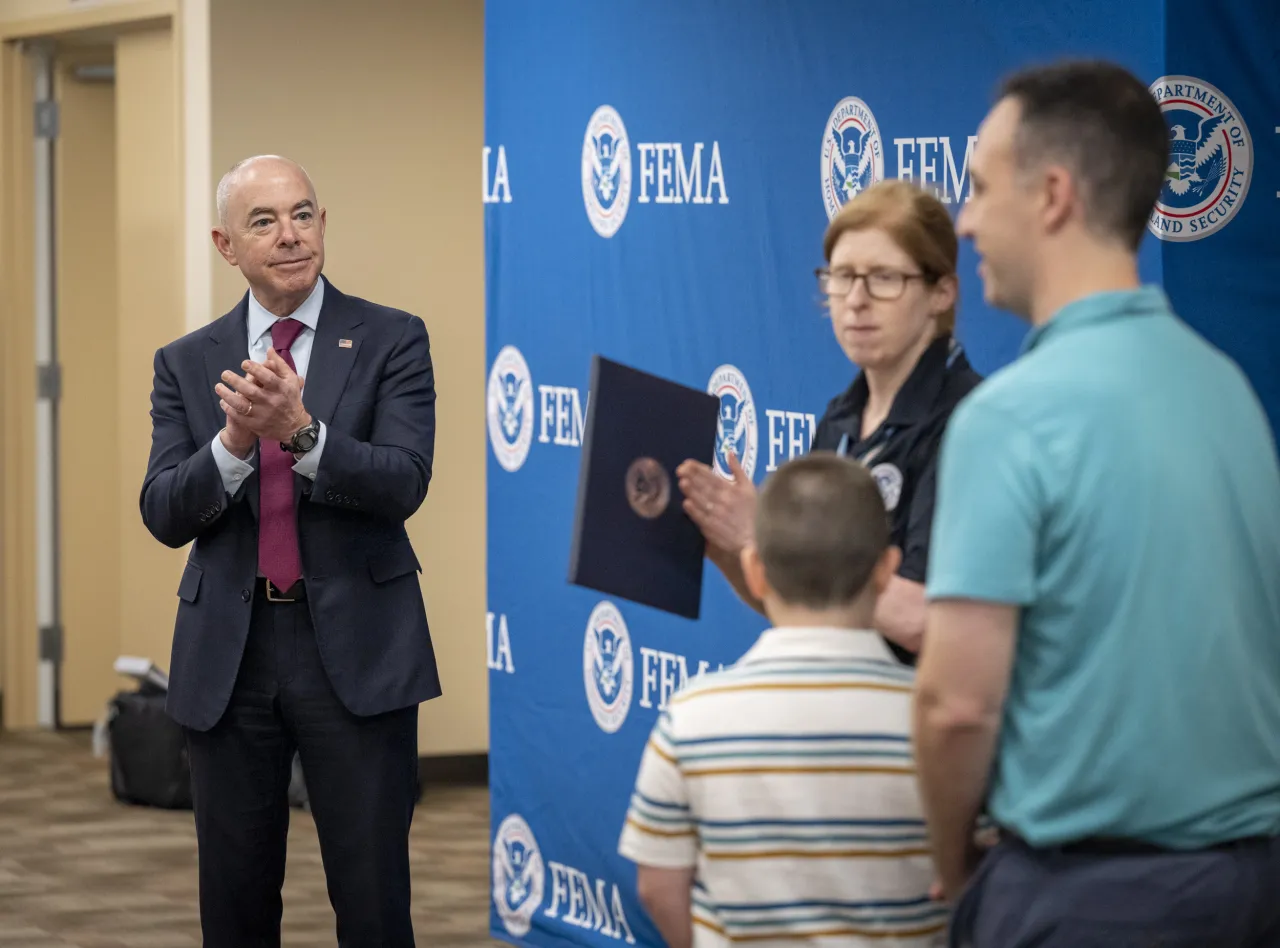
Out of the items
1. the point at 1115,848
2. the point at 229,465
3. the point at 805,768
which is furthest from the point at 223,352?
the point at 1115,848

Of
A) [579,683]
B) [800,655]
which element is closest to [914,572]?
[800,655]

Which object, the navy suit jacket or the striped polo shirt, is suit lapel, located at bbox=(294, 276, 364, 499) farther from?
the striped polo shirt

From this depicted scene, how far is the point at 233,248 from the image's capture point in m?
3.22

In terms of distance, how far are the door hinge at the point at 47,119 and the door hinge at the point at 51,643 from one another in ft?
6.59

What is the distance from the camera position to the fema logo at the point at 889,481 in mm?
2352

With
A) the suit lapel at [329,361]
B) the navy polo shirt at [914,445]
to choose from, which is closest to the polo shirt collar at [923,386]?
the navy polo shirt at [914,445]

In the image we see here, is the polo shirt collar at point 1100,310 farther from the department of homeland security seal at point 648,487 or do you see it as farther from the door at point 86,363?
the door at point 86,363

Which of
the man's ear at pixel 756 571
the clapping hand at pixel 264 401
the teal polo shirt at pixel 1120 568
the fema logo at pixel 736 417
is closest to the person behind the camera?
the teal polo shirt at pixel 1120 568

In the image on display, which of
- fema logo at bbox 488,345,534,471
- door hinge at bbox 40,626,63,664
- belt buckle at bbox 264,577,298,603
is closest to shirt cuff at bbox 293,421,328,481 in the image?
belt buckle at bbox 264,577,298,603

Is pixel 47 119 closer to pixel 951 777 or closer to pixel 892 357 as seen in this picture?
pixel 892 357

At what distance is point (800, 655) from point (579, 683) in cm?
277

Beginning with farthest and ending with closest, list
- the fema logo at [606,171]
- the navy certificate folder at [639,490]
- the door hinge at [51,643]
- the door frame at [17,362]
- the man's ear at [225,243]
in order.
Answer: the door hinge at [51,643]
the door frame at [17,362]
the fema logo at [606,171]
the man's ear at [225,243]
the navy certificate folder at [639,490]

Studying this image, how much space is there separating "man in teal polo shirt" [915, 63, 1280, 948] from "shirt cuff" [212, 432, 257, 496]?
1.59 m

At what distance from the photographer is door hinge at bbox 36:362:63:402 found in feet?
25.3
